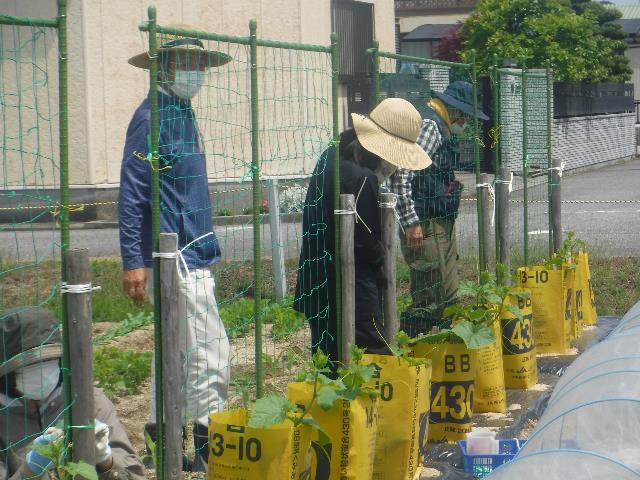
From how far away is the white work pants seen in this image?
4992 mm

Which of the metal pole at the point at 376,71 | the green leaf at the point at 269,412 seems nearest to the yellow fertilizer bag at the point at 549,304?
the metal pole at the point at 376,71

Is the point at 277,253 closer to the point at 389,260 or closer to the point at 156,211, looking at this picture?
the point at 389,260

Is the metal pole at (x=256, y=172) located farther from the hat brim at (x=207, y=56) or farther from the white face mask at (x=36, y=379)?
the white face mask at (x=36, y=379)

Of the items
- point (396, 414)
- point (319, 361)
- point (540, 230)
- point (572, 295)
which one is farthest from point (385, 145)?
point (540, 230)

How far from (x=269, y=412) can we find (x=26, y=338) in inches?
36.6

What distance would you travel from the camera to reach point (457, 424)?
6.04m

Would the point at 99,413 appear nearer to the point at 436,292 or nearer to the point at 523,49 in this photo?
the point at 436,292

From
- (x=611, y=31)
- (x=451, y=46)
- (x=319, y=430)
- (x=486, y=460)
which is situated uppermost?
(x=611, y=31)

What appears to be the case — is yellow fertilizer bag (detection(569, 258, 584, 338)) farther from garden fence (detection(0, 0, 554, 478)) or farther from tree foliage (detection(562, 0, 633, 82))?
tree foliage (detection(562, 0, 633, 82))

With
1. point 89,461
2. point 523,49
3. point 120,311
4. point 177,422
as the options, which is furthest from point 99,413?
point 523,49

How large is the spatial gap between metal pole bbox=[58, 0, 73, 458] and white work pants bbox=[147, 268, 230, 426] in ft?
3.57

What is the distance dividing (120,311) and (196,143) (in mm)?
4695

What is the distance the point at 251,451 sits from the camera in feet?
13.7

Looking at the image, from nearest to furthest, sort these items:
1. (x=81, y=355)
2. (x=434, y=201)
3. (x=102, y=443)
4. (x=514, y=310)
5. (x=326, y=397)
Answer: (x=81, y=355) < (x=102, y=443) < (x=326, y=397) < (x=514, y=310) < (x=434, y=201)
